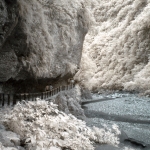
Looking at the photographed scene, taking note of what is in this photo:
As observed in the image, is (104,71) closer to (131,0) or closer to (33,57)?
(131,0)

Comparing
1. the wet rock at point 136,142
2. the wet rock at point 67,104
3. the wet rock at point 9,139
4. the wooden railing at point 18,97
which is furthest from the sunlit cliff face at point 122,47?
the wet rock at point 9,139

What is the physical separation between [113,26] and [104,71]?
7.00 meters

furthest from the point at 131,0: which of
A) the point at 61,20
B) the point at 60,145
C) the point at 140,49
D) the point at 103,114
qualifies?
the point at 60,145

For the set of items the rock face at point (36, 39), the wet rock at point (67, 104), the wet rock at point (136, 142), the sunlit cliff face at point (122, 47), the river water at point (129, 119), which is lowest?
the wet rock at point (136, 142)

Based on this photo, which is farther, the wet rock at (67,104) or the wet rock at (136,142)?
the wet rock at (67,104)

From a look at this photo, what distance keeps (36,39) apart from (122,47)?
19868 mm

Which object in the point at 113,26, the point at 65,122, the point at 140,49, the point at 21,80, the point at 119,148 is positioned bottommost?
the point at 119,148

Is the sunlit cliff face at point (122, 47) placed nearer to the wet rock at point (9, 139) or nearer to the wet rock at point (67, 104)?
the wet rock at point (67, 104)

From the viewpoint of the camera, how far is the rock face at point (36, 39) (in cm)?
602

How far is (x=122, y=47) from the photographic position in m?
26.3

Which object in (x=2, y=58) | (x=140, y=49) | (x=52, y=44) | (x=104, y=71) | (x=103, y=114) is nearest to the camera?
(x=2, y=58)

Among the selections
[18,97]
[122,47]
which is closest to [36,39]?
[18,97]

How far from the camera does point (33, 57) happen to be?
7520 mm

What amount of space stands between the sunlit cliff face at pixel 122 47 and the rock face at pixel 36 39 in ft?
33.6
